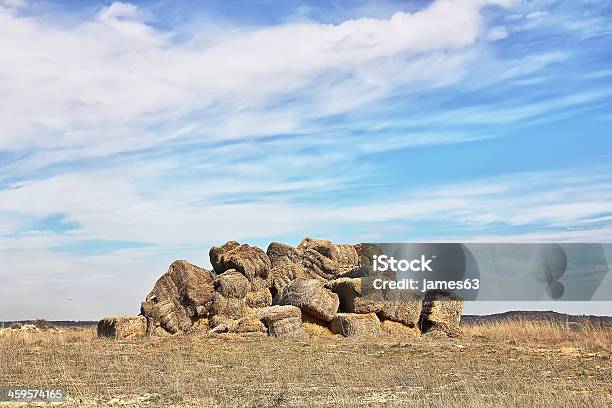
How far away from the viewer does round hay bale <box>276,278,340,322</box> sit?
29.7 metres

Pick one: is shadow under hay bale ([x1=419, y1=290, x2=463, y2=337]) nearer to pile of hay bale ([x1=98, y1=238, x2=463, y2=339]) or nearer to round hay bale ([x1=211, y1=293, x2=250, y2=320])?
pile of hay bale ([x1=98, y1=238, x2=463, y2=339])

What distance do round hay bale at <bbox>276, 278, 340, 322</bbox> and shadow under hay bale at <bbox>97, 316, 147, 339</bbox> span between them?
5.95 m

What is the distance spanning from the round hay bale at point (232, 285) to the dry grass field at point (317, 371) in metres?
3.82

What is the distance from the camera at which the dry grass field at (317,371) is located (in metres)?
14.9

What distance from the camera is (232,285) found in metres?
30.9

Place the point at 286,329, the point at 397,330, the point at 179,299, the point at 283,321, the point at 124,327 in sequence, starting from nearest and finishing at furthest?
the point at 286,329 < the point at 283,321 < the point at 124,327 < the point at 397,330 < the point at 179,299

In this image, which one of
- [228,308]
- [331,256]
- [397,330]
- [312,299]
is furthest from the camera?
[331,256]

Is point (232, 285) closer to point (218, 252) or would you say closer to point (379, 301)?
point (218, 252)

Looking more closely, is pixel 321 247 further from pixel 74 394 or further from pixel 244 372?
pixel 74 394

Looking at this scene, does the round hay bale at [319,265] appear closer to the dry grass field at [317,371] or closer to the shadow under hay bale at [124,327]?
the dry grass field at [317,371]

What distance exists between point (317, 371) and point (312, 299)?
36.0 ft

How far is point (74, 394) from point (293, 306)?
589 inches

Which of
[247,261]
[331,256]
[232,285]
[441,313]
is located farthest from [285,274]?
[441,313]

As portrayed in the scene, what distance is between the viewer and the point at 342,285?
31.1 m
